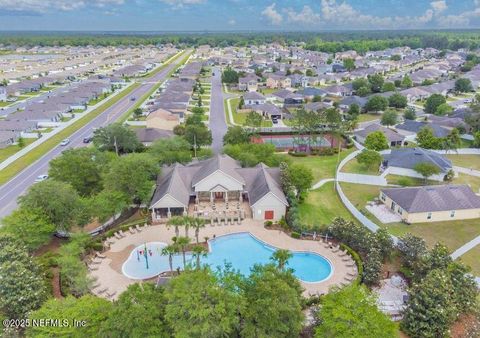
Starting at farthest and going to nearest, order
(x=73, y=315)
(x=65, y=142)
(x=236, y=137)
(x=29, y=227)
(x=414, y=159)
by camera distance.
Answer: (x=65, y=142) < (x=236, y=137) < (x=414, y=159) < (x=29, y=227) < (x=73, y=315)

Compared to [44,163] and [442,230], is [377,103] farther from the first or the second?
[44,163]

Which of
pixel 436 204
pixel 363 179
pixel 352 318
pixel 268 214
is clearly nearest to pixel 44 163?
pixel 268 214

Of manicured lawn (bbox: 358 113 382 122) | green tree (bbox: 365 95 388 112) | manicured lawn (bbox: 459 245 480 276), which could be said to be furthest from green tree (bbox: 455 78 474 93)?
manicured lawn (bbox: 459 245 480 276)

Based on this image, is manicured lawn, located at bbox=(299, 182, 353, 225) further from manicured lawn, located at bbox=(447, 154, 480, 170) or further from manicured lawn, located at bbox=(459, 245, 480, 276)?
manicured lawn, located at bbox=(447, 154, 480, 170)

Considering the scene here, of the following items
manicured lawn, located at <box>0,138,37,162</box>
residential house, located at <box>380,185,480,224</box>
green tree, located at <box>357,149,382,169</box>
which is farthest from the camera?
manicured lawn, located at <box>0,138,37,162</box>

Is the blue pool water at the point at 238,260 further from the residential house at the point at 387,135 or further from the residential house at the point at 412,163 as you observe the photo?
the residential house at the point at 387,135

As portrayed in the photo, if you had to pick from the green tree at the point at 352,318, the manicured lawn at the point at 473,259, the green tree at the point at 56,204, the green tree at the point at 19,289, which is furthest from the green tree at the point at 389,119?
the green tree at the point at 19,289
